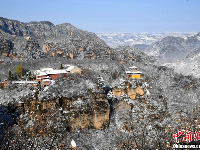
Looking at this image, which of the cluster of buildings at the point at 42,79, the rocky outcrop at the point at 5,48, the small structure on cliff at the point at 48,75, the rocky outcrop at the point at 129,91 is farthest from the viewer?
the rocky outcrop at the point at 5,48

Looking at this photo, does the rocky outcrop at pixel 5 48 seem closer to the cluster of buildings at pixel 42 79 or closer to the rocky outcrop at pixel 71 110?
the cluster of buildings at pixel 42 79

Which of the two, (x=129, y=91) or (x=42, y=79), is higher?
(x=42, y=79)

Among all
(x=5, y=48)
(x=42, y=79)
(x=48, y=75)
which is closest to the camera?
(x=42, y=79)

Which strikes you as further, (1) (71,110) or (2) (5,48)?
(2) (5,48)

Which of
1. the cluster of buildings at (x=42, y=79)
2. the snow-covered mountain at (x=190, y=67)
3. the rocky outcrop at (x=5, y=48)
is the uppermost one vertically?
the rocky outcrop at (x=5, y=48)

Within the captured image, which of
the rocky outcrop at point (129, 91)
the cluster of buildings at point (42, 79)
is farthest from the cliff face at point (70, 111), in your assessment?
the rocky outcrop at point (129, 91)

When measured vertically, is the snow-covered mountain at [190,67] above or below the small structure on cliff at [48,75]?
below

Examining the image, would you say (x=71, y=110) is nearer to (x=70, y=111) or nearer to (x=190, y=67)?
(x=70, y=111)

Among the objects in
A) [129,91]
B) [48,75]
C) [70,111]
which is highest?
[48,75]

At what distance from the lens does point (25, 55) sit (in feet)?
234

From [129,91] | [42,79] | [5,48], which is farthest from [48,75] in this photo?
[5,48]

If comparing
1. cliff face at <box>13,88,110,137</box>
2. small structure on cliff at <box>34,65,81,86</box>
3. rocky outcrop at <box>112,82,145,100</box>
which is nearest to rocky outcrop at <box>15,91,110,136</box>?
cliff face at <box>13,88,110,137</box>

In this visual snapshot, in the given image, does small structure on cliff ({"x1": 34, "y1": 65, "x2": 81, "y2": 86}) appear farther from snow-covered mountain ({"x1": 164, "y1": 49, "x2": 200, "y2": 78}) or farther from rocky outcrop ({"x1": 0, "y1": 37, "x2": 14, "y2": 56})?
snow-covered mountain ({"x1": 164, "y1": 49, "x2": 200, "y2": 78})

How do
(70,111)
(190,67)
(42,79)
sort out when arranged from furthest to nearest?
(190,67), (42,79), (70,111)
